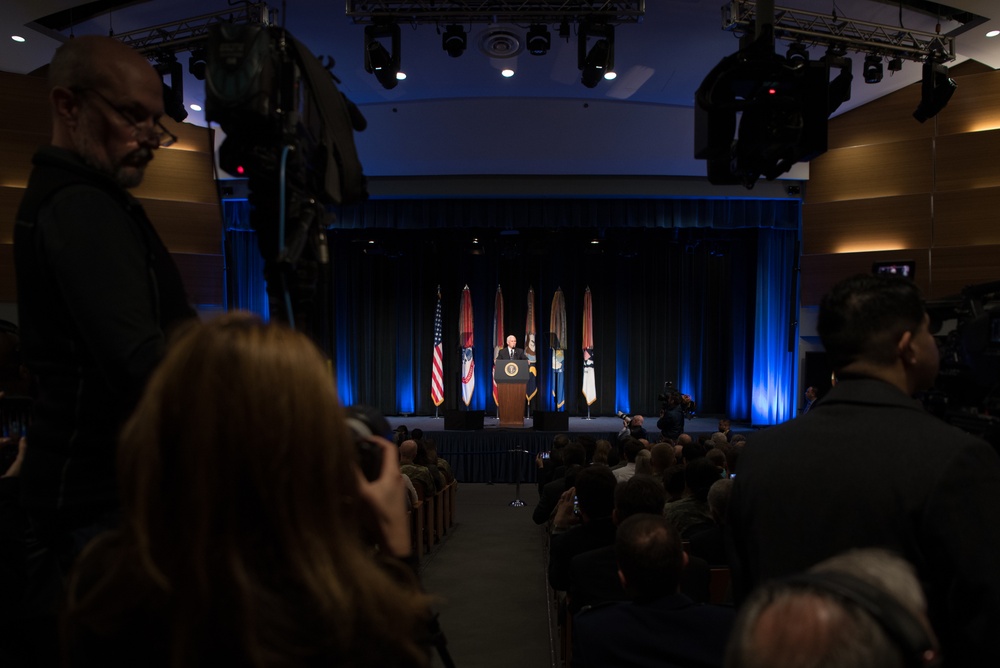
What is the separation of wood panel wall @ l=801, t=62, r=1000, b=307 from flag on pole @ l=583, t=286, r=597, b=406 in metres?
3.98

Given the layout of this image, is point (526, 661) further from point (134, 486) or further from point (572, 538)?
point (134, 486)

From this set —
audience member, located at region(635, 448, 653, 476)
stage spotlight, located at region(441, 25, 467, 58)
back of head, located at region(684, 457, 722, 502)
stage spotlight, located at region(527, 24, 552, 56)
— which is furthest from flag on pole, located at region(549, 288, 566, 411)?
back of head, located at region(684, 457, 722, 502)

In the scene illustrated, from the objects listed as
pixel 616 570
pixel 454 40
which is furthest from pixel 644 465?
pixel 454 40

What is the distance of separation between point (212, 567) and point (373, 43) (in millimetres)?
6337

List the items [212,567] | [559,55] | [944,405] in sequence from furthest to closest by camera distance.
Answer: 1. [559,55]
2. [944,405]
3. [212,567]

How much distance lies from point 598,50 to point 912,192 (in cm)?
552

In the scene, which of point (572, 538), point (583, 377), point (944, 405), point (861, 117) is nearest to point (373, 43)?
point (572, 538)

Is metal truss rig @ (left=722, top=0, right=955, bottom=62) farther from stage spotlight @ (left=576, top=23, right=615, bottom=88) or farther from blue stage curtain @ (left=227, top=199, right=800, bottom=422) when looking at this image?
blue stage curtain @ (left=227, top=199, right=800, bottom=422)

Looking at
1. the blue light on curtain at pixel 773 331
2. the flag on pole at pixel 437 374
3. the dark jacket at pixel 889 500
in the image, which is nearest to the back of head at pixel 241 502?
the dark jacket at pixel 889 500

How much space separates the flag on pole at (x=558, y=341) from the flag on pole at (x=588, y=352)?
42 cm

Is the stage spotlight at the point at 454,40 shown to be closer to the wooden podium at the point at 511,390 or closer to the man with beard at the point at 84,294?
the wooden podium at the point at 511,390

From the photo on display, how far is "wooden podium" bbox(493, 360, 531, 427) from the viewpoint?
10438 mm

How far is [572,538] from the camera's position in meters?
3.20

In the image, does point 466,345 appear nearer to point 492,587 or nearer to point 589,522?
point 492,587
